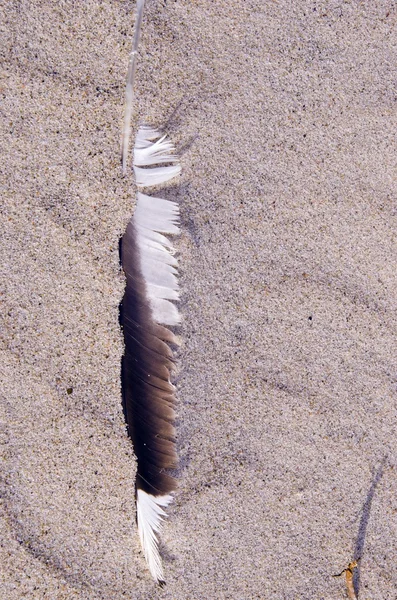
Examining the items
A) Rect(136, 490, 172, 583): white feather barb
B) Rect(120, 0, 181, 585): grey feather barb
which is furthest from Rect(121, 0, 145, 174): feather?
Rect(136, 490, 172, 583): white feather barb

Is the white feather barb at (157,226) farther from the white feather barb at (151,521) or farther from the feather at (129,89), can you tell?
the white feather barb at (151,521)

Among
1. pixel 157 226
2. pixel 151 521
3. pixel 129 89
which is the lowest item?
pixel 151 521

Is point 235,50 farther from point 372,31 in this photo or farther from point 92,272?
point 92,272

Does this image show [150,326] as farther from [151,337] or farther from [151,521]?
[151,521]

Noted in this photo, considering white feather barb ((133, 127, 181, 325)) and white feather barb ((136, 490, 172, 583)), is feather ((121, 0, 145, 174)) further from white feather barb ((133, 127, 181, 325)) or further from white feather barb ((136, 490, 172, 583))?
white feather barb ((136, 490, 172, 583))

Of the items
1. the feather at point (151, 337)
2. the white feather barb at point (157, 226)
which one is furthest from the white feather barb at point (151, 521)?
the white feather barb at point (157, 226)

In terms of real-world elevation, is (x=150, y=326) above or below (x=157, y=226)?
below

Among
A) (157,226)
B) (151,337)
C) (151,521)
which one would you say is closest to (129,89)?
(157,226)
